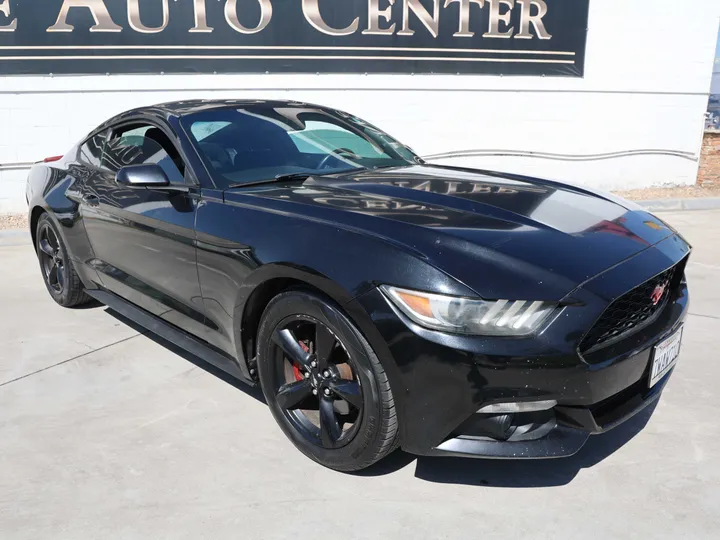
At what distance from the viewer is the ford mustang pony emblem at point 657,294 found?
2572 millimetres

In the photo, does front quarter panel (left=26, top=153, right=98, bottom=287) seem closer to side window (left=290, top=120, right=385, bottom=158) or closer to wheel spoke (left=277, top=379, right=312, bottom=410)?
side window (left=290, top=120, right=385, bottom=158)

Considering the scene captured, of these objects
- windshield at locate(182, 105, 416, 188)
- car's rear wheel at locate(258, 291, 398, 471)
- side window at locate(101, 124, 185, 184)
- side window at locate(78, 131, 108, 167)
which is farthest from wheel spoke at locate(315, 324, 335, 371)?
side window at locate(78, 131, 108, 167)

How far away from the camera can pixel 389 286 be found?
226 cm

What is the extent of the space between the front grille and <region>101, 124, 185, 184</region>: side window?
6.76 feet

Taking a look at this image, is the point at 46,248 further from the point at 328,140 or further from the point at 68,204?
the point at 328,140

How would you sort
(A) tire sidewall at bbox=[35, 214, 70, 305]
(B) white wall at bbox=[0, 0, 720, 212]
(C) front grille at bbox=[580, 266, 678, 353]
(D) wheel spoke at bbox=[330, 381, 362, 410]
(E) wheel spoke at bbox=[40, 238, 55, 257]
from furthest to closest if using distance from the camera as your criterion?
(B) white wall at bbox=[0, 0, 720, 212], (E) wheel spoke at bbox=[40, 238, 55, 257], (A) tire sidewall at bbox=[35, 214, 70, 305], (D) wheel spoke at bbox=[330, 381, 362, 410], (C) front grille at bbox=[580, 266, 678, 353]

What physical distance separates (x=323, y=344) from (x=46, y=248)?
3.32 metres

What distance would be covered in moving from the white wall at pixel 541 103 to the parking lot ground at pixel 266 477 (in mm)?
5528

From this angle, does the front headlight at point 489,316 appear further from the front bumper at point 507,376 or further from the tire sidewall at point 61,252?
the tire sidewall at point 61,252

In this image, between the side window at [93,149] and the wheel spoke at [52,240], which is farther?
the wheel spoke at [52,240]

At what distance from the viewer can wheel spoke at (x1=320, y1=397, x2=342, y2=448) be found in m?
2.64

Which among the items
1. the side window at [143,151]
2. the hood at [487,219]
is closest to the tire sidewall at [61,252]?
the side window at [143,151]

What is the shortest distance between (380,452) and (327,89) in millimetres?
7188

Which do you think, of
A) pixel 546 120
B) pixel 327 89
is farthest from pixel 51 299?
pixel 546 120
